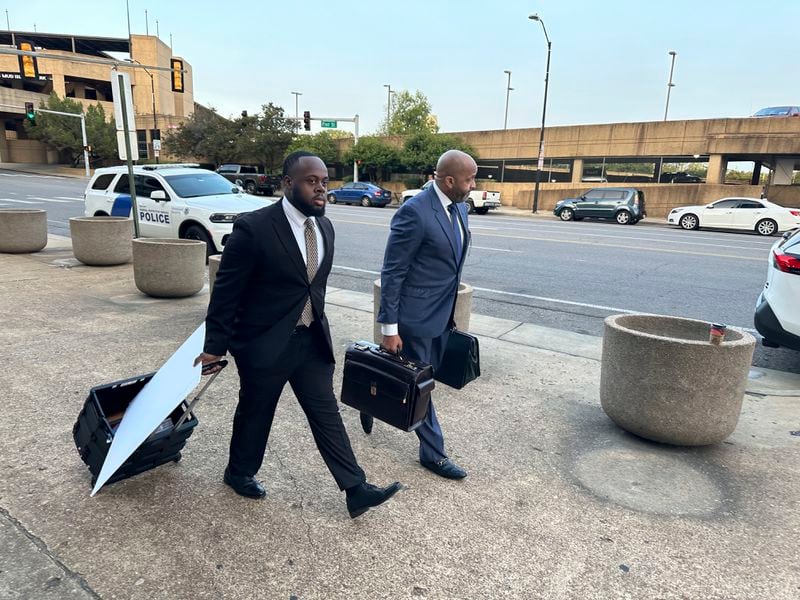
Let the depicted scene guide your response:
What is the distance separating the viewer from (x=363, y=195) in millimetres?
32062

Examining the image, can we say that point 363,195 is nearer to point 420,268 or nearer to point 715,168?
point 715,168

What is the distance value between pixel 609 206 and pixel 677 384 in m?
23.4

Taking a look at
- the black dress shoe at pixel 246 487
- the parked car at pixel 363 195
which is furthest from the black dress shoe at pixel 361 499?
the parked car at pixel 363 195

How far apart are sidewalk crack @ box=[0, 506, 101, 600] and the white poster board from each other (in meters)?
0.30

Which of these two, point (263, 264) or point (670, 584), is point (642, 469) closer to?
point (670, 584)

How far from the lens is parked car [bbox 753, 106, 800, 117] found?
104ft

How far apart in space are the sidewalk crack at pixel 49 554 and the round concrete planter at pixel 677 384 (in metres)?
3.18

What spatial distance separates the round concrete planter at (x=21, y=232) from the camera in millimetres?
10422

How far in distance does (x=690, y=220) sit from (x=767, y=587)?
23.0m

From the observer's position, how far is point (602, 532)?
2875 mm

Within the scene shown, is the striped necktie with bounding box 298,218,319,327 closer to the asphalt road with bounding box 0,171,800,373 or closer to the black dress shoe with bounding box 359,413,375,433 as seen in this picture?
the black dress shoe with bounding box 359,413,375,433

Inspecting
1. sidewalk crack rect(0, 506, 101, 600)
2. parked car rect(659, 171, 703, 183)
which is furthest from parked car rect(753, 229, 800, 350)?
parked car rect(659, 171, 703, 183)

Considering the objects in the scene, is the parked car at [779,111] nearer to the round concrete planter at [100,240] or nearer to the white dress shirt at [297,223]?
the round concrete planter at [100,240]

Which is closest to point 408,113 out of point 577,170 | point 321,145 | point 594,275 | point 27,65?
point 321,145
